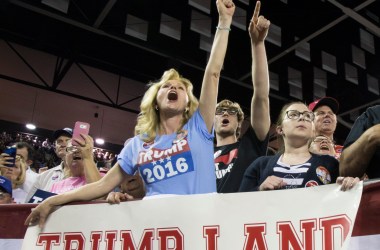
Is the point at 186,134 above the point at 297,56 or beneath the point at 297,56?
beneath

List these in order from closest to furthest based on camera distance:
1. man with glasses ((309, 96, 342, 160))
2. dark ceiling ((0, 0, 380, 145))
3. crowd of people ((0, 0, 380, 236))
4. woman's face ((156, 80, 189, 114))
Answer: crowd of people ((0, 0, 380, 236))
woman's face ((156, 80, 189, 114))
man with glasses ((309, 96, 342, 160))
dark ceiling ((0, 0, 380, 145))

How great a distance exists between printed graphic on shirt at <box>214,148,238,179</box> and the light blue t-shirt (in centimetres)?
51

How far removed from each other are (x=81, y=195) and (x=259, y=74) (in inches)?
42.2

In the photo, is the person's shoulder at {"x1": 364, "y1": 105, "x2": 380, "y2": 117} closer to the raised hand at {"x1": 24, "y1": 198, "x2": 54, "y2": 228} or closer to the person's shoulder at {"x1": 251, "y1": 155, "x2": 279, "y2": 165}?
the person's shoulder at {"x1": 251, "y1": 155, "x2": 279, "y2": 165}

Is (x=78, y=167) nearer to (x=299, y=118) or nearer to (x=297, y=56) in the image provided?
(x=299, y=118)

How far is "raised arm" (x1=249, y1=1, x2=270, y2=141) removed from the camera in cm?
217

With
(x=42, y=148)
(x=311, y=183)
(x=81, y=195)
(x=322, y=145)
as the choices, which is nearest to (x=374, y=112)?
(x=311, y=183)

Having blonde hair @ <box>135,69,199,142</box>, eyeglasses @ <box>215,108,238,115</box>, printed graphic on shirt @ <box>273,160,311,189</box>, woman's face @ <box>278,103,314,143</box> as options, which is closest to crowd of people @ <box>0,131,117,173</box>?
eyeglasses @ <box>215,108,238,115</box>

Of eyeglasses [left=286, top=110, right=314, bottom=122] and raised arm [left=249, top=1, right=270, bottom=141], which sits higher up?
raised arm [left=249, top=1, right=270, bottom=141]

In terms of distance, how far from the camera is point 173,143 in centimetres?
191

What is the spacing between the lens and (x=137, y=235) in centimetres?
176

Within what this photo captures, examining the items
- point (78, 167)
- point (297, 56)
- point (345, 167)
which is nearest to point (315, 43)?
point (297, 56)

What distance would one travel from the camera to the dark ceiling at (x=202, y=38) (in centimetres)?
666

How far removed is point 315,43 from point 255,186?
6.18 meters
